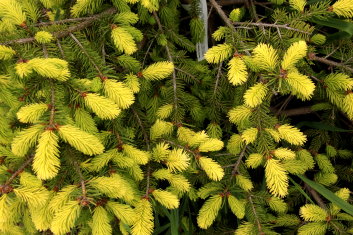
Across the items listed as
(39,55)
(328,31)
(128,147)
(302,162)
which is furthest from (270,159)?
(328,31)

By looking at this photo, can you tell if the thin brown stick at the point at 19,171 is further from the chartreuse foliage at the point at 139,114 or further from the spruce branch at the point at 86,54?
the spruce branch at the point at 86,54

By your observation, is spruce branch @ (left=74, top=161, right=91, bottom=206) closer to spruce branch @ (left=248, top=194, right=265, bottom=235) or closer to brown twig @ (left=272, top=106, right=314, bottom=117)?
spruce branch @ (left=248, top=194, right=265, bottom=235)

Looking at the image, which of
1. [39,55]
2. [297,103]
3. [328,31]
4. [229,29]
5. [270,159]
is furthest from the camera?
[297,103]

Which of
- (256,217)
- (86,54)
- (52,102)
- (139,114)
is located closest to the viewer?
(52,102)

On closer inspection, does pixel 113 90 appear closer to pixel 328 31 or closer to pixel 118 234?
pixel 118 234

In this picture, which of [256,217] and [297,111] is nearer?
[256,217]

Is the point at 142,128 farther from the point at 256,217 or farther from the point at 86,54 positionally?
the point at 256,217

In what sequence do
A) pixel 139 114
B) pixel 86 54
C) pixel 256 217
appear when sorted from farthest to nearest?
pixel 139 114
pixel 256 217
pixel 86 54

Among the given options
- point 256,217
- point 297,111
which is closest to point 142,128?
point 256,217
